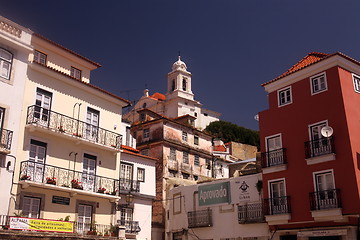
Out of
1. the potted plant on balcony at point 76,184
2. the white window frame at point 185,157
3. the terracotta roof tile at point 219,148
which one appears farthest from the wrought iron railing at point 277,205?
the terracotta roof tile at point 219,148

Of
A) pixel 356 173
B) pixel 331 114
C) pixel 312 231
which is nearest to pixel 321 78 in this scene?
pixel 331 114

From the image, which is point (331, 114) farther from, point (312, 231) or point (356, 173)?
point (312, 231)

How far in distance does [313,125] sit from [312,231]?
6.38 meters

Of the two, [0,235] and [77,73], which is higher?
[77,73]

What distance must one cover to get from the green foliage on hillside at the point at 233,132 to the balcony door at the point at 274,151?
164ft

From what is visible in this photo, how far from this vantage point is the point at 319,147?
2517 centimetres

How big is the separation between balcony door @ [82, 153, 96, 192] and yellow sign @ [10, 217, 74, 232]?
2.72 meters

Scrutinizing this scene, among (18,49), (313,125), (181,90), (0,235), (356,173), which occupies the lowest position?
(0,235)

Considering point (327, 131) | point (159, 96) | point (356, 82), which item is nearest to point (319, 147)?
point (327, 131)

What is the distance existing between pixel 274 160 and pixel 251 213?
15.1ft

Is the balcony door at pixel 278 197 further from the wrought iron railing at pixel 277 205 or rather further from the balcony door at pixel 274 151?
the balcony door at pixel 274 151

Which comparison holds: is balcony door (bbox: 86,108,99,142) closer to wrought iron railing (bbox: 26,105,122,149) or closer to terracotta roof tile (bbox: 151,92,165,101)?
wrought iron railing (bbox: 26,105,122,149)

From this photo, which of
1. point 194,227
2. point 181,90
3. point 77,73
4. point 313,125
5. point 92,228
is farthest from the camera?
point 181,90

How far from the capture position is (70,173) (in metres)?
23.6
